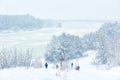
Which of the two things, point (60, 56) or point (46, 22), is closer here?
point (60, 56)

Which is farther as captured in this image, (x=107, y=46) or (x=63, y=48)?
(x=63, y=48)

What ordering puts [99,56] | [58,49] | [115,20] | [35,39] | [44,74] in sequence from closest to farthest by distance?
1. [44,74]
2. [99,56]
3. [58,49]
4. [35,39]
5. [115,20]

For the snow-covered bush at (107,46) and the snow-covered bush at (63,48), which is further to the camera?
the snow-covered bush at (63,48)

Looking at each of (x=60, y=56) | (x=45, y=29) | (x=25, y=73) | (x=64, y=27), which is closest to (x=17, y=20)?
(x=45, y=29)

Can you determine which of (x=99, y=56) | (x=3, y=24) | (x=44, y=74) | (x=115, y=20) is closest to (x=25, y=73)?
Result: (x=44, y=74)

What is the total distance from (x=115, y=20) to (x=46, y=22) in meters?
12.7

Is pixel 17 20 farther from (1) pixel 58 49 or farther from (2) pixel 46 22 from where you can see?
(1) pixel 58 49

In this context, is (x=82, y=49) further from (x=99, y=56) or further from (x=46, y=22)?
(x=46, y=22)

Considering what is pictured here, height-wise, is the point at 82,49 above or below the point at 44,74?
below

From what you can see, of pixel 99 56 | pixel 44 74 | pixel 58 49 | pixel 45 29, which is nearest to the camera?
pixel 44 74

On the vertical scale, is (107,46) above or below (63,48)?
above

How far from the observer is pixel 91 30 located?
5362 centimetres

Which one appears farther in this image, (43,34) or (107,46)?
(43,34)

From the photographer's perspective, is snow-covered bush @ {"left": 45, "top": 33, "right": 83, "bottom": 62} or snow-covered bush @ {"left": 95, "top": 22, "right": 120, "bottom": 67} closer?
snow-covered bush @ {"left": 95, "top": 22, "right": 120, "bottom": 67}
